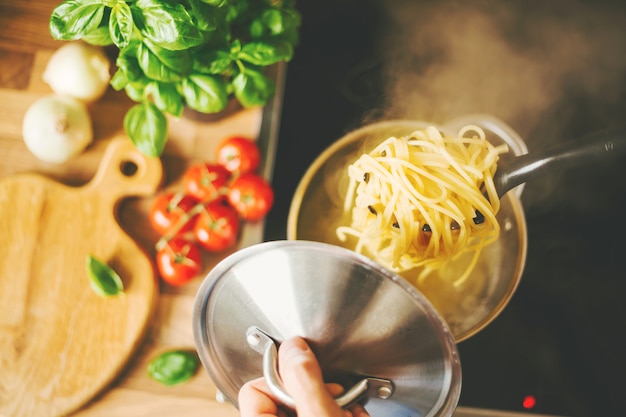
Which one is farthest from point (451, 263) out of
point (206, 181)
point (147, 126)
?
point (147, 126)

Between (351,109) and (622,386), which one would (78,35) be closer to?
(351,109)

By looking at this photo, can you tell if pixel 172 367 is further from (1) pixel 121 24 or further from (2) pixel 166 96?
(1) pixel 121 24

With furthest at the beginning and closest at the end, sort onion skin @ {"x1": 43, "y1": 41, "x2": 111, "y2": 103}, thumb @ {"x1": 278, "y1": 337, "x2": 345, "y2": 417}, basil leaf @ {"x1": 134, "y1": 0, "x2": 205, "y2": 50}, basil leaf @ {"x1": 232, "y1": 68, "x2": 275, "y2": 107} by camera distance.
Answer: onion skin @ {"x1": 43, "y1": 41, "x2": 111, "y2": 103}, basil leaf @ {"x1": 232, "y1": 68, "x2": 275, "y2": 107}, basil leaf @ {"x1": 134, "y1": 0, "x2": 205, "y2": 50}, thumb @ {"x1": 278, "y1": 337, "x2": 345, "y2": 417}

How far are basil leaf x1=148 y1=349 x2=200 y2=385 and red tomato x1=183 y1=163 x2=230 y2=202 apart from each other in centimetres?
34

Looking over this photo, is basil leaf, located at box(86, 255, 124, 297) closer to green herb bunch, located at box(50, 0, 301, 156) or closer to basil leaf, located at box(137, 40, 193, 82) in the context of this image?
green herb bunch, located at box(50, 0, 301, 156)

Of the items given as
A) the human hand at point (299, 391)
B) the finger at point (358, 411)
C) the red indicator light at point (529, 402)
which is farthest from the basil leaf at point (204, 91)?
the red indicator light at point (529, 402)

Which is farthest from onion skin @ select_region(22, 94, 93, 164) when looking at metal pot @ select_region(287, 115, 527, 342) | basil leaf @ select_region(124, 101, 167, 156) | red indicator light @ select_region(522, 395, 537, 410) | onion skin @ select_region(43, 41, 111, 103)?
red indicator light @ select_region(522, 395, 537, 410)

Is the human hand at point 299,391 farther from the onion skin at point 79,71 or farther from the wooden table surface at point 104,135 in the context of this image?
the onion skin at point 79,71

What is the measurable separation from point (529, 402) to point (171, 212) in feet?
2.75

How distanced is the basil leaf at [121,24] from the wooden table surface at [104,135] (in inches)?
14.5

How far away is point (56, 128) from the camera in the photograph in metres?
1.06

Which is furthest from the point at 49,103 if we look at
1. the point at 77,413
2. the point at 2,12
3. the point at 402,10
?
the point at 402,10

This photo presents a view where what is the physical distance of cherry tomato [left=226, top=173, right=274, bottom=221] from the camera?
107 cm

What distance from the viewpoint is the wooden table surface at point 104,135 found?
3.58 feet
